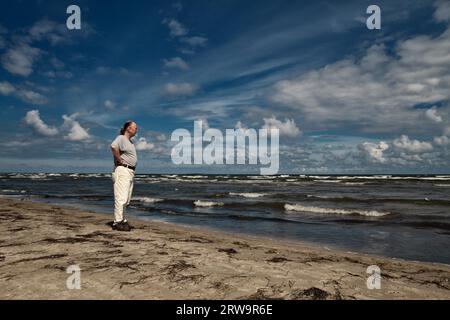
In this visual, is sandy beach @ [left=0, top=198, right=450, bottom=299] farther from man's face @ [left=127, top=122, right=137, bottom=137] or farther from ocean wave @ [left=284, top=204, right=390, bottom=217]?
ocean wave @ [left=284, top=204, right=390, bottom=217]

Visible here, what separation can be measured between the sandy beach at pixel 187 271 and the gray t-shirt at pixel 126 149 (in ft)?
5.58

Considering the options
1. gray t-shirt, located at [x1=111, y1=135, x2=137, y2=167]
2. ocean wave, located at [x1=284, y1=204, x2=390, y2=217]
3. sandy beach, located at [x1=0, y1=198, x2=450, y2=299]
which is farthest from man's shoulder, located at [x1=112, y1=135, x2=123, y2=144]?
ocean wave, located at [x1=284, y1=204, x2=390, y2=217]

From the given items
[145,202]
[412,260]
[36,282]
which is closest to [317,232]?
[412,260]

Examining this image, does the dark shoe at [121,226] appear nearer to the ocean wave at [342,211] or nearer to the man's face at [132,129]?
the man's face at [132,129]

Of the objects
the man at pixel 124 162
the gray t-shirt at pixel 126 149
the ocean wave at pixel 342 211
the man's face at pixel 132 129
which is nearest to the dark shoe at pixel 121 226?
the man at pixel 124 162

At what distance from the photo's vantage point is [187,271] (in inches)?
190

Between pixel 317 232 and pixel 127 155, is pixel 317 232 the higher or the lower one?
the lower one

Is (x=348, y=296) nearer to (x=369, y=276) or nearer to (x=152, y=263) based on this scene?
(x=369, y=276)

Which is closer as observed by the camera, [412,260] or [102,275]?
[102,275]

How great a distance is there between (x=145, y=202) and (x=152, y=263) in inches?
662

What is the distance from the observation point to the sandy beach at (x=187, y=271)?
3.97 m

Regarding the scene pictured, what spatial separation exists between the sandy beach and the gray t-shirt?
1.70 metres

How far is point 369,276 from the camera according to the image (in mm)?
5043
